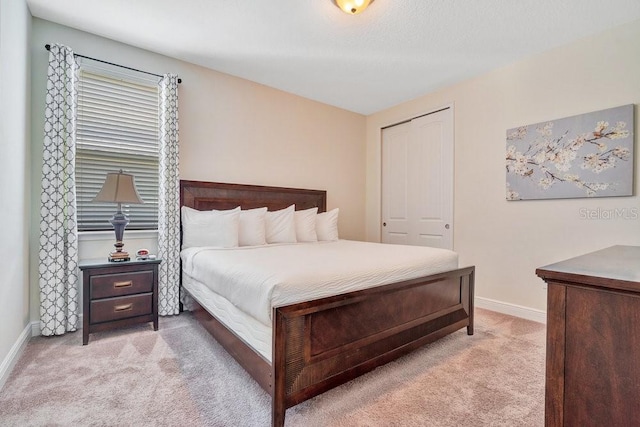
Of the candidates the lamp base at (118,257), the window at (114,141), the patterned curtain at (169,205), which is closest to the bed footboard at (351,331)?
the lamp base at (118,257)

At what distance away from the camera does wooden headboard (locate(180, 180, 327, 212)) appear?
321 centimetres

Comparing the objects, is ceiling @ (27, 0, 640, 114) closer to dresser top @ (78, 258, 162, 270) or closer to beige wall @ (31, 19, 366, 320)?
beige wall @ (31, 19, 366, 320)

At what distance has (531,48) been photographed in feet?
9.41

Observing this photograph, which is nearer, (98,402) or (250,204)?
(98,402)

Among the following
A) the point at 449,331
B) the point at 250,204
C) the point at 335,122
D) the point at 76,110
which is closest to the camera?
the point at 449,331

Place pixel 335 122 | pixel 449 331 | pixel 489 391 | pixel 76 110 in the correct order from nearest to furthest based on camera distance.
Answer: pixel 489 391 → pixel 449 331 → pixel 76 110 → pixel 335 122

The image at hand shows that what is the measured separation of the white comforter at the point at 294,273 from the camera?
1.55m

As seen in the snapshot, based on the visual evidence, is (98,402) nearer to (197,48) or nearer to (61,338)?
A: (61,338)

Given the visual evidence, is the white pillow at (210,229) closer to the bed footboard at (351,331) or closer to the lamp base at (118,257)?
the lamp base at (118,257)

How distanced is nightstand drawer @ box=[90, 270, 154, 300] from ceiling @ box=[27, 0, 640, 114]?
6.70 feet

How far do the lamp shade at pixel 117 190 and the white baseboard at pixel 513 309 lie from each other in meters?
3.67

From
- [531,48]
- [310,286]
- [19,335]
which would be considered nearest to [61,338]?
[19,335]

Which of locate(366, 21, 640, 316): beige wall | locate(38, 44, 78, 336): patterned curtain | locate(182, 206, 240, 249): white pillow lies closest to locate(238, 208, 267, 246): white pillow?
locate(182, 206, 240, 249): white pillow

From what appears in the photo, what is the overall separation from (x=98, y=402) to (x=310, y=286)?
131 cm
